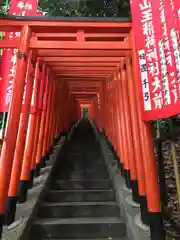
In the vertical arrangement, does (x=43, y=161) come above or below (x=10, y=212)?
above

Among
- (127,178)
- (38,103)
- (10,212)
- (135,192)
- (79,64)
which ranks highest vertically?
(79,64)

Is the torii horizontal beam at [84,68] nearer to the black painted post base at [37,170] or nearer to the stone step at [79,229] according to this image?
the black painted post base at [37,170]

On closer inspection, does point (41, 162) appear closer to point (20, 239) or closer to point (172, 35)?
point (20, 239)

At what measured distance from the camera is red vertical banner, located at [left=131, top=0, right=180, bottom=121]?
7.44 ft

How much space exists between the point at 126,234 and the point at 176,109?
2.43 metres

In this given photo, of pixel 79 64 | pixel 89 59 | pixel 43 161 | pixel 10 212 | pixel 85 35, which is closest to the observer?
pixel 10 212

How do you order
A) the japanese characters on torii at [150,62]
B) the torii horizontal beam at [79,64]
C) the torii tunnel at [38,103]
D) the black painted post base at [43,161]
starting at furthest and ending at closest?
the black painted post base at [43,161] < the torii horizontal beam at [79,64] < the torii tunnel at [38,103] < the japanese characters on torii at [150,62]

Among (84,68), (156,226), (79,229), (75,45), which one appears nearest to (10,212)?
(79,229)

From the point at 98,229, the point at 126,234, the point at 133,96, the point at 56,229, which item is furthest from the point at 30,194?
the point at 133,96

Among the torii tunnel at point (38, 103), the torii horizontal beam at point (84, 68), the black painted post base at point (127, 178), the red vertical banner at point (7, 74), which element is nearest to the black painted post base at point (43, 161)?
the torii tunnel at point (38, 103)

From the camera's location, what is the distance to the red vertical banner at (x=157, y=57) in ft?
7.44

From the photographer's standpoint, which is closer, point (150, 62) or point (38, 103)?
point (150, 62)

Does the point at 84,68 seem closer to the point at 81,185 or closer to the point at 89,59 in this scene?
the point at 89,59

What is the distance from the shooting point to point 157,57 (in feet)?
8.38
